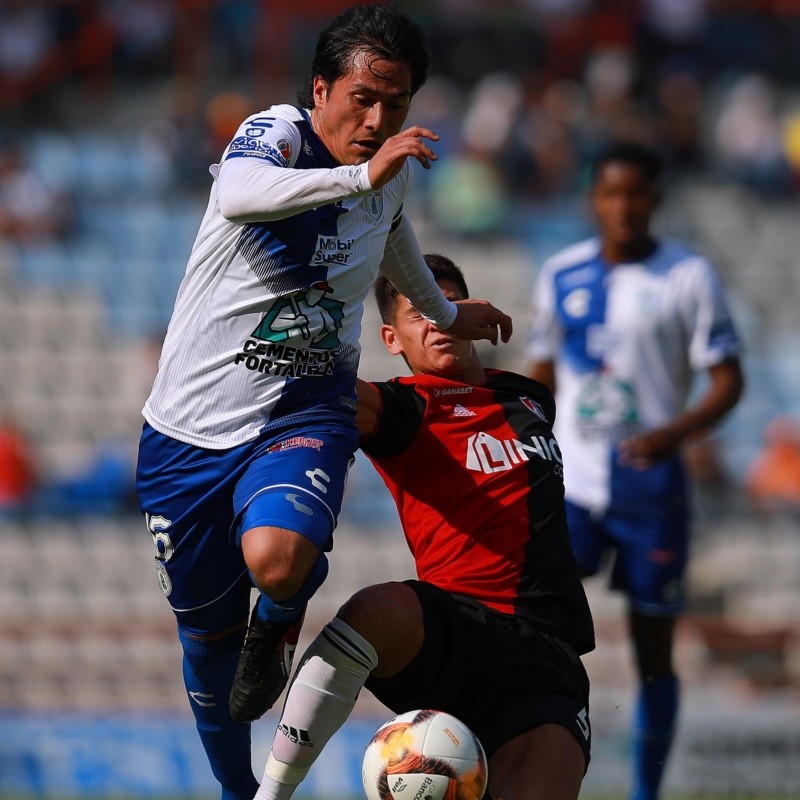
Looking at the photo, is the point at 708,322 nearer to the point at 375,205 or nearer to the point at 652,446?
the point at 652,446

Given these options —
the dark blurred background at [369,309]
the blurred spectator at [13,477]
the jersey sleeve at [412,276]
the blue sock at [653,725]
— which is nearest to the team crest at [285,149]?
the jersey sleeve at [412,276]

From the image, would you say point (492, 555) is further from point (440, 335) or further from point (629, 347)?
point (629, 347)

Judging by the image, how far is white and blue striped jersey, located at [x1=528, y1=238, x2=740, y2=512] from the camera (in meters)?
6.88

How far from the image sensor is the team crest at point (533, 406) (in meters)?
5.04

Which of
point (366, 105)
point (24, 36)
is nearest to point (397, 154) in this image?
point (366, 105)

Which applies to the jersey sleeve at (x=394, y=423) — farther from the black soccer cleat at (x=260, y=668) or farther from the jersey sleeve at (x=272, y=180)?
the jersey sleeve at (x=272, y=180)

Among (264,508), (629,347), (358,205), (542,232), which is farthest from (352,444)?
(542,232)

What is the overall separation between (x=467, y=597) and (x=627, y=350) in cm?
A: 256

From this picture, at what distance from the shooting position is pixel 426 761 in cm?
415

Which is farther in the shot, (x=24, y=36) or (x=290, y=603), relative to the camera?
(x=24, y=36)

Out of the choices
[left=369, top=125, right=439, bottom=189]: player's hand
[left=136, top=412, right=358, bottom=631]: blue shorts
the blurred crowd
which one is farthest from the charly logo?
the blurred crowd

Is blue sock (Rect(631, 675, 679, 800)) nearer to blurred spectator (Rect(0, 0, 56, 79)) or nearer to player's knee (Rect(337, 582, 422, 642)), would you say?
player's knee (Rect(337, 582, 422, 642))

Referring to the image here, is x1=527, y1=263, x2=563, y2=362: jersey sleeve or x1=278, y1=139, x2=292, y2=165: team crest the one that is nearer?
x1=278, y1=139, x2=292, y2=165: team crest

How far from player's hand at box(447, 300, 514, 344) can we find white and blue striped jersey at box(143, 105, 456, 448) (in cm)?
43
